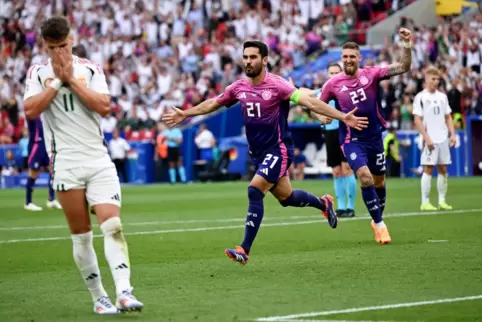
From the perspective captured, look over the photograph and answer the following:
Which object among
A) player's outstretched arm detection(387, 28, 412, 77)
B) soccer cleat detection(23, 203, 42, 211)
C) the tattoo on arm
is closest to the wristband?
player's outstretched arm detection(387, 28, 412, 77)

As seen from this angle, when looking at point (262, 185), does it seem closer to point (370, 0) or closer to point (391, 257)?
point (391, 257)

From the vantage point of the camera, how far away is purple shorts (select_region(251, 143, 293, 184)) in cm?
1261

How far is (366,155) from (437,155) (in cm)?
534

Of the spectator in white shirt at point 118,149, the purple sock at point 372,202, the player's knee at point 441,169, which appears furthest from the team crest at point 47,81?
the spectator in white shirt at point 118,149

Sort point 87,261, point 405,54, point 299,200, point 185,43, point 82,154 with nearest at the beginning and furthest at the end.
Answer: point 82,154 → point 87,261 → point 299,200 → point 405,54 → point 185,43

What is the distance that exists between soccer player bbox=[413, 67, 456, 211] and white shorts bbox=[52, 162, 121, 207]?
38.0 ft

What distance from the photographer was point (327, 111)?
11539mm

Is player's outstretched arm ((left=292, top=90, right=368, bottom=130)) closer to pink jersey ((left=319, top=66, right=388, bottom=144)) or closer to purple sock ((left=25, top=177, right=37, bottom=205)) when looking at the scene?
A: pink jersey ((left=319, top=66, right=388, bottom=144))

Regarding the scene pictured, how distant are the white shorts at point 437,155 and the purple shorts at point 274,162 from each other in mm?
7700

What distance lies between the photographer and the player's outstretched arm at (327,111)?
11.0 metres

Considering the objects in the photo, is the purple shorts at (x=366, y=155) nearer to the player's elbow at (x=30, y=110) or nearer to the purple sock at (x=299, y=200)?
the purple sock at (x=299, y=200)

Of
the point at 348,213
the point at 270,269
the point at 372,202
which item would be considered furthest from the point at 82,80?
the point at 348,213

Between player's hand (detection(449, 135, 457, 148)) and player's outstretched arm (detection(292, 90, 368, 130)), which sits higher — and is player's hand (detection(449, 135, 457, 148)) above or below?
below

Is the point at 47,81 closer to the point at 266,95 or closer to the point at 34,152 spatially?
the point at 266,95
